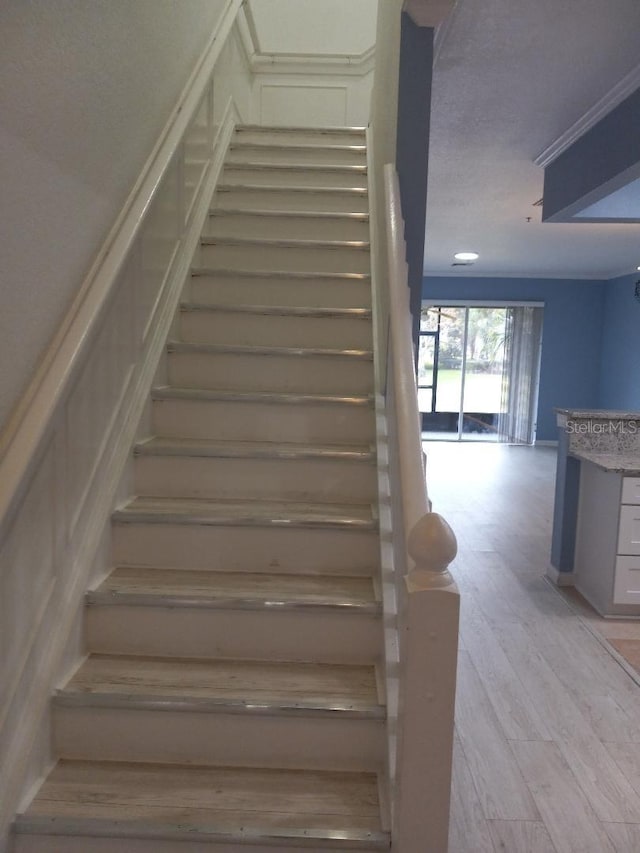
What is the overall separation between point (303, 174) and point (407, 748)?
130 inches

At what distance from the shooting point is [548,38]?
2.45 metres

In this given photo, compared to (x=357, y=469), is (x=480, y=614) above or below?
below

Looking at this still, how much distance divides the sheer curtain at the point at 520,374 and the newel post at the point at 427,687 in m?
9.13

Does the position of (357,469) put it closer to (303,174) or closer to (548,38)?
(548,38)

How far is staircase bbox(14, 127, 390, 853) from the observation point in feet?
5.20

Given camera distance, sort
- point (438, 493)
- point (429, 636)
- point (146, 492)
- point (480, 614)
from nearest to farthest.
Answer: point (429, 636) < point (146, 492) < point (480, 614) < point (438, 493)

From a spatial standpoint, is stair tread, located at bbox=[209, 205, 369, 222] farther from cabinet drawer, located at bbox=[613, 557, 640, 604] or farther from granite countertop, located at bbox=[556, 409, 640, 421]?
cabinet drawer, located at bbox=[613, 557, 640, 604]

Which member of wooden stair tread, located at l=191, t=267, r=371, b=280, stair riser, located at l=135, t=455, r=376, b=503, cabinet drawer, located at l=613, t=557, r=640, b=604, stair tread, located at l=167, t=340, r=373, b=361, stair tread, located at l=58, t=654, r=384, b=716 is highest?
wooden stair tread, located at l=191, t=267, r=371, b=280

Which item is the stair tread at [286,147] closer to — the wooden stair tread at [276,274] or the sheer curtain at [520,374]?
the wooden stair tread at [276,274]

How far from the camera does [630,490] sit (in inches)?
143

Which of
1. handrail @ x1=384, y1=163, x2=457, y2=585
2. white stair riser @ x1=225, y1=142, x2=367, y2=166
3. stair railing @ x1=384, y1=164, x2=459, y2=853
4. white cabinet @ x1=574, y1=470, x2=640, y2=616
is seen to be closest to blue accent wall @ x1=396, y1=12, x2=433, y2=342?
handrail @ x1=384, y1=163, x2=457, y2=585

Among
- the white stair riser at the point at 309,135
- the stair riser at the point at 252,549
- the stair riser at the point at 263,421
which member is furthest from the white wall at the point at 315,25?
the stair riser at the point at 252,549

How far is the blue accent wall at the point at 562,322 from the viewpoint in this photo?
9.78 m

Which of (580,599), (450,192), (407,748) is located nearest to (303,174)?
(450,192)
